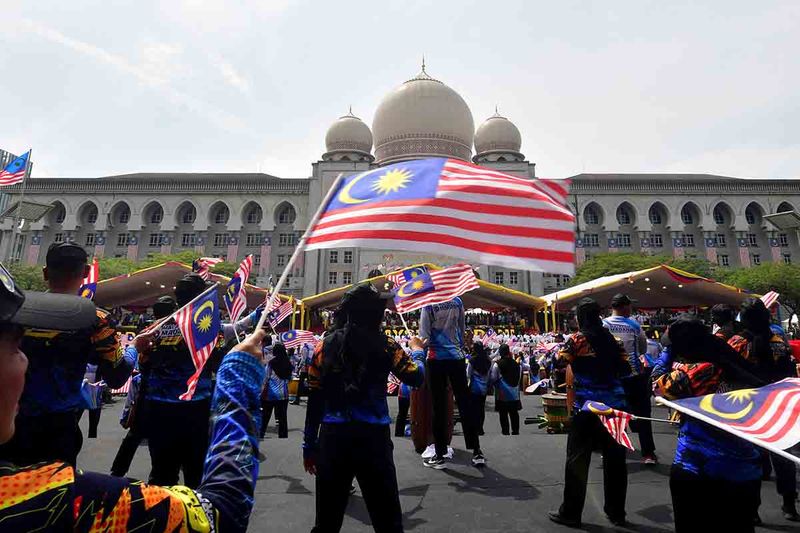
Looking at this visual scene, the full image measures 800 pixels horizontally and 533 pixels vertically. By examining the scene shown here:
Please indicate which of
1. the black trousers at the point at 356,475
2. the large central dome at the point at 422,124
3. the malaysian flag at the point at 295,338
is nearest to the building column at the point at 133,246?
the large central dome at the point at 422,124

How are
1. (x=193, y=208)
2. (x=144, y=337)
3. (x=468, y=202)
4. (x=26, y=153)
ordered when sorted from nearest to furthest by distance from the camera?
1. (x=468, y=202)
2. (x=144, y=337)
3. (x=26, y=153)
4. (x=193, y=208)

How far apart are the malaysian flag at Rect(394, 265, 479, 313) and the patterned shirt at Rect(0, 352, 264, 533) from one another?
4.17 meters

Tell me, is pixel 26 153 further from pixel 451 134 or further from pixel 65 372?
pixel 451 134

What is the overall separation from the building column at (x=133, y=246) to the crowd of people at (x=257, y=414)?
52.7m

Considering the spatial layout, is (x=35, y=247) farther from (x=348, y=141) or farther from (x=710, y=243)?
(x=710, y=243)

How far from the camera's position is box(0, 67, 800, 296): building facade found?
4878cm

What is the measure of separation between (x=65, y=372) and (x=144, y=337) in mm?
876

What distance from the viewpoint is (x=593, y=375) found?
4.08 metres

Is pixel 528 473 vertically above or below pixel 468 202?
below

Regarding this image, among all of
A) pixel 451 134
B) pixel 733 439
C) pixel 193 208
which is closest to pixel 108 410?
pixel 733 439

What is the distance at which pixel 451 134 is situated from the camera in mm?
40625

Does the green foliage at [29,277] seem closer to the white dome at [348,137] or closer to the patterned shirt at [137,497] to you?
the white dome at [348,137]

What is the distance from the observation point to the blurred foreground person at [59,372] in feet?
8.29

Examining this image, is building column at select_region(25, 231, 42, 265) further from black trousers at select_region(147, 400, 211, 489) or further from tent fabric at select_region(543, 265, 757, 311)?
black trousers at select_region(147, 400, 211, 489)
